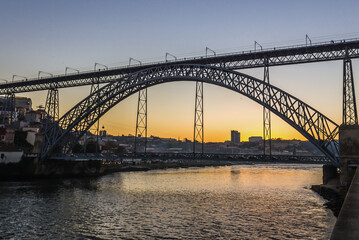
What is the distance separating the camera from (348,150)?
2650 centimetres

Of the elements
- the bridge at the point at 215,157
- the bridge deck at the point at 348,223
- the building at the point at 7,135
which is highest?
the building at the point at 7,135

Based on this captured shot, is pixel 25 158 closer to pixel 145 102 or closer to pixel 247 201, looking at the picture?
pixel 145 102

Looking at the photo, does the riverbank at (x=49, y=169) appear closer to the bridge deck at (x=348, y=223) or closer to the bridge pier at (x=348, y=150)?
the bridge pier at (x=348, y=150)

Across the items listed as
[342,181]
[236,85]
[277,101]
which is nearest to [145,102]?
[236,85]

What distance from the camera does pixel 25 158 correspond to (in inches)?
1677

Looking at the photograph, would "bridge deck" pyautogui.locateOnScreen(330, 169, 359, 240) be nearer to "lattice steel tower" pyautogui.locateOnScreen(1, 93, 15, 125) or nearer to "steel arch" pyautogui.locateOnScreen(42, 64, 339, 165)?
"steel arch" pyautogui.locateOnScreen(42, 64, 339, 165)

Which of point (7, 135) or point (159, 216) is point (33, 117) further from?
point (159, 216)

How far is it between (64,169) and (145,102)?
54.2 ft

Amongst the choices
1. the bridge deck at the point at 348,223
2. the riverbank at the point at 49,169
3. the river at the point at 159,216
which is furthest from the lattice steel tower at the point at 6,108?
the bridge deck at the point at 348,223

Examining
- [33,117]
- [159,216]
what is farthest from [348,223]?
[33,117]

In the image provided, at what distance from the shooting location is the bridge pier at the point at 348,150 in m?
26.1

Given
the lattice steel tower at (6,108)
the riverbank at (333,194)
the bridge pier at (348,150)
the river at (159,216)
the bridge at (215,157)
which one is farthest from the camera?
the lattice steel tower at (6,108)

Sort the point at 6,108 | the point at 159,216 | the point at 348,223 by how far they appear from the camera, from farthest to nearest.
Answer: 1. the point at 6,108
2. the point at 159,216
3. the point at 348,223

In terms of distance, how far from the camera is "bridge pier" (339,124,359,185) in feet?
85.8
